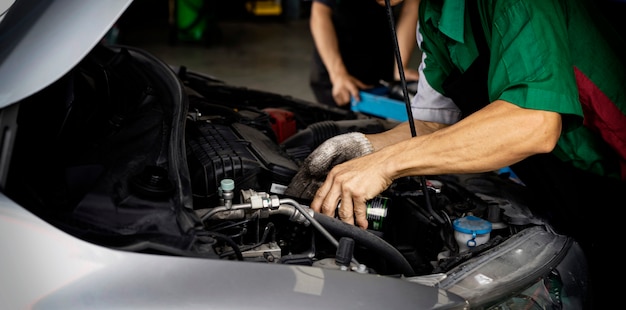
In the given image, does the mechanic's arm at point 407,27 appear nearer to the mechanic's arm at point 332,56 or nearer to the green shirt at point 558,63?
the mechanic's arm at point 332,56

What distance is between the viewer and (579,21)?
1.65m

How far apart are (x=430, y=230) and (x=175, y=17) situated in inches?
248

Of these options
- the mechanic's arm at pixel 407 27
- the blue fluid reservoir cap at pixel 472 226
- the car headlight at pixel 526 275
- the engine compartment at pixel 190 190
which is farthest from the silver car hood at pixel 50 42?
the mechanic's arm at pixel 407 27

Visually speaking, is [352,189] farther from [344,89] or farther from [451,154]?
[344,89]

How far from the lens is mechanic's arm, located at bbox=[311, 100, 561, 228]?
1479 millimetres

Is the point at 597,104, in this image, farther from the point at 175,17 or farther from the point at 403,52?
the point at 175,17

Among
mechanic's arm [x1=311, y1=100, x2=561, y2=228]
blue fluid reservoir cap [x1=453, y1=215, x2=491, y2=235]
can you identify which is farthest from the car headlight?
mechanic's arm [x1=311, y1=100, x2=561, y2=228]

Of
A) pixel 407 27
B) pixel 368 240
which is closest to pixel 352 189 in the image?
pixel 368 240

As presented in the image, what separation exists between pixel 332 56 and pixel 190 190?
2.18 m

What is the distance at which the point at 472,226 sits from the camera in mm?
1647

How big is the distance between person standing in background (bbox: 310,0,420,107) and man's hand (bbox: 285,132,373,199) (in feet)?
4.89

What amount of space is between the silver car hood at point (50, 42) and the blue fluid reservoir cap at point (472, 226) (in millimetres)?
960

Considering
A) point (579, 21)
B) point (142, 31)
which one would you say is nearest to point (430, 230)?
point (579, 21)

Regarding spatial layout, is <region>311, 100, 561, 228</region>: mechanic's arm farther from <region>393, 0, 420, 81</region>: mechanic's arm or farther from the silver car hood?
<region>393, 0, 420, 81</region>: mechanic's arm
